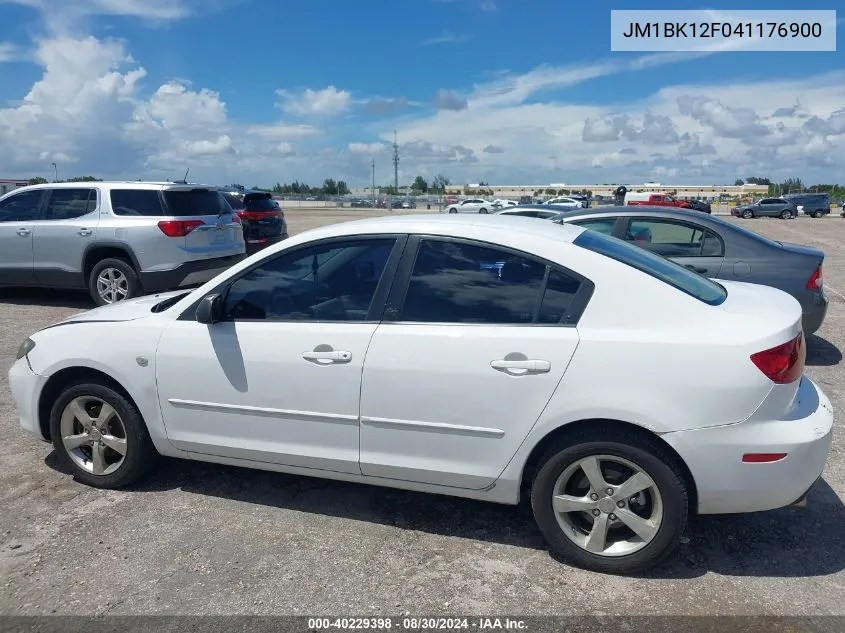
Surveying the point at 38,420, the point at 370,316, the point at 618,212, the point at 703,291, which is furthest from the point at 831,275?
the point at 38,420

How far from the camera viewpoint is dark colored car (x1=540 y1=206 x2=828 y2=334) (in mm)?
6250

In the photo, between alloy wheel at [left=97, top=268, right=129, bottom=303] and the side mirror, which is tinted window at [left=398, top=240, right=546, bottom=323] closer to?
the side mirror

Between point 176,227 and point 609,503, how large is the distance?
736cm

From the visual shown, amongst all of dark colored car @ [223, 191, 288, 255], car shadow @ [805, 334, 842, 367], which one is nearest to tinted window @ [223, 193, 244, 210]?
dark colored car @ [223, 191, 288, 255]

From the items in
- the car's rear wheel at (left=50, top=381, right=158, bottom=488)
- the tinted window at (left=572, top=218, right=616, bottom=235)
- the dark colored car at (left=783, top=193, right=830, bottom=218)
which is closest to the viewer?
the car's rear wheel at (left=50, top=381, right=158, bottom=488)

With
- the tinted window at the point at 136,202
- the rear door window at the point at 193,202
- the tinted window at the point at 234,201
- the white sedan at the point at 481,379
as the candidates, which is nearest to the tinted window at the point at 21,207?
the tinted window at the point at 136,202

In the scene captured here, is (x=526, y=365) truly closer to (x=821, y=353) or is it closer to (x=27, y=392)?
(x=27, y=392)

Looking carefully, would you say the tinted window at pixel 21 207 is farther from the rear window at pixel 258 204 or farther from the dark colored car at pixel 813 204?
the dark colored car at pixel 813 204

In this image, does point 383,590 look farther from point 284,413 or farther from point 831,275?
point 831,275

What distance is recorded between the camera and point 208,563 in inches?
125

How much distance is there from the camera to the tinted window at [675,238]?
6527 millimetres

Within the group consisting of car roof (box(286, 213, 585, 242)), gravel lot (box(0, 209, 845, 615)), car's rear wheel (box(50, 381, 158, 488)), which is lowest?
gravel lot (box(0, 209, 845, 615))

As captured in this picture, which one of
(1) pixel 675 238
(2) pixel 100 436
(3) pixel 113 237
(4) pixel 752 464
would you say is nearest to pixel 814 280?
(1) pixel 675 238

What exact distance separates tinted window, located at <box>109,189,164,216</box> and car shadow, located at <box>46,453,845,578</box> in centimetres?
529
